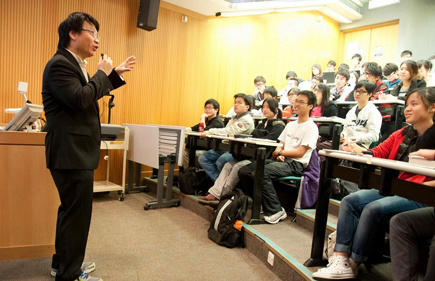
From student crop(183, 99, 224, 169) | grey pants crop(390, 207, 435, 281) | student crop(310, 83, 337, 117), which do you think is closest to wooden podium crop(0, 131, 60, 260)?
grey pants crop(390, 207, 435, 281)

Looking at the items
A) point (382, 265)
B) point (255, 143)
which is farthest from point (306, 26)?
point (382, 265)

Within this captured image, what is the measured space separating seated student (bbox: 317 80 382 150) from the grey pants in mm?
1511

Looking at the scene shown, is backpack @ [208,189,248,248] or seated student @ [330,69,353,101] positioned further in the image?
seated student @ [330,69,353,101]

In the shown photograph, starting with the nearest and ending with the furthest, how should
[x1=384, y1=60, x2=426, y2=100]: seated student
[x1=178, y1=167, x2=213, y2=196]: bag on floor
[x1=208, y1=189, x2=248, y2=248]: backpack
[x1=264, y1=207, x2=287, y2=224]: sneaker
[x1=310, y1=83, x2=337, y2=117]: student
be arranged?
1. [x1=208, y1=189, x2=248, y2=248]: backpack
2. [x1=264, y1=207, x2=287, y2=224]: sneaker
3. [x1=178, y1=167, x2=213, y2=196]: bag on floor
4. [x1=310, y1=83, x2=337, y2=117]: student
5. [x1=384, y1=60, x2=426, y2=100]: seated student

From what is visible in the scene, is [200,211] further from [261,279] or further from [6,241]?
[6,241]

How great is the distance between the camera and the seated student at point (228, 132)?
3.29m

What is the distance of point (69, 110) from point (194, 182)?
2.07 meters

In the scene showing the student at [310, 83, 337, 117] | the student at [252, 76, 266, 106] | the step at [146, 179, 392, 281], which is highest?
the student at [252, 76, 266, 106]

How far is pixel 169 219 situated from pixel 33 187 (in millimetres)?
1309

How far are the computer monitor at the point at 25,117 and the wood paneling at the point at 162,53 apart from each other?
183cm

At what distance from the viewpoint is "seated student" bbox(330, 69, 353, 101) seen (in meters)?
4.78

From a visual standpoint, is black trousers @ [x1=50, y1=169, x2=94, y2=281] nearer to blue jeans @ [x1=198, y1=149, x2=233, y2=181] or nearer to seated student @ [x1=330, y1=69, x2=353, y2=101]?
blue jeans @ [x1=198, y1=149, x2=233, y2=181]

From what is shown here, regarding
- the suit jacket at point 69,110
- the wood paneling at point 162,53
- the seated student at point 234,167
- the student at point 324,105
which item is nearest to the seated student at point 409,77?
the student at point 324,105

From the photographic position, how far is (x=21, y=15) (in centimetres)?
337
